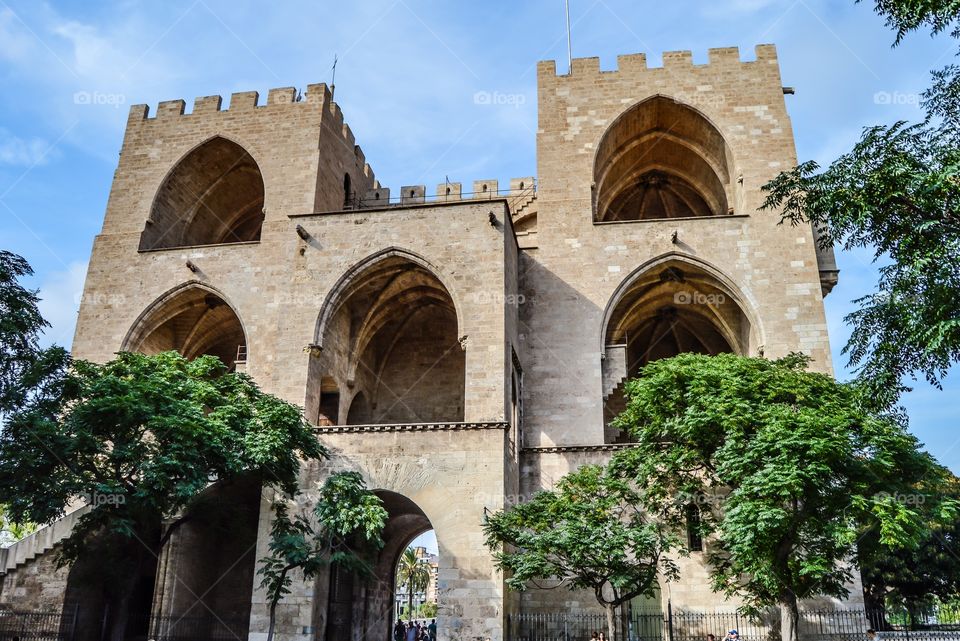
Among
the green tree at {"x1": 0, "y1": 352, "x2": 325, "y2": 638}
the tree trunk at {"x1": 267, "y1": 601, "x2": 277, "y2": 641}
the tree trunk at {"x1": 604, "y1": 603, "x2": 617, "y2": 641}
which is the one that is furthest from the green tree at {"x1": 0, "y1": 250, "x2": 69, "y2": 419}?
the tree trunk at {"x1": 604, "y1": 603, "x2": 617, "y2": 641}

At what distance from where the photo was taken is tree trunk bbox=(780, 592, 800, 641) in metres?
13.2

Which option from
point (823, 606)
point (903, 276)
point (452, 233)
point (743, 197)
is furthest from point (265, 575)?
point (743, 197)

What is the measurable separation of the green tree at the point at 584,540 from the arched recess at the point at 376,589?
152 inches

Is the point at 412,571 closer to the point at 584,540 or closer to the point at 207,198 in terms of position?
the point at 207,198

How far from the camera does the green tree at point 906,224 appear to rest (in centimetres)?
972

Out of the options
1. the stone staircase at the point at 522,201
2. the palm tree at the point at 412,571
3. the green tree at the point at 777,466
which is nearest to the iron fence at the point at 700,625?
the green tree at the point at 777,466

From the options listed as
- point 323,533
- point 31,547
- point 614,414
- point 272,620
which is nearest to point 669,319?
point 614,414

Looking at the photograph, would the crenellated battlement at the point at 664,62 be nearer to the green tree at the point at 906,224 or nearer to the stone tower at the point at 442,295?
the stone tower at the point at 442,295

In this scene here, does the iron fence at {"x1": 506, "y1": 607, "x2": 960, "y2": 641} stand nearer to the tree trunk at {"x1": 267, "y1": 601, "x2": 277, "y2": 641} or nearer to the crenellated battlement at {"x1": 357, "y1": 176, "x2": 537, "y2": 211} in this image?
the tree trunk at {"x1": 267, "y1": 601, "x2": 277, "y2": 641}

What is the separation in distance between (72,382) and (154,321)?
6.69 m

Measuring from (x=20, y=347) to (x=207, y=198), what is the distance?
10.4m

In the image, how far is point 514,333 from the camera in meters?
18.5

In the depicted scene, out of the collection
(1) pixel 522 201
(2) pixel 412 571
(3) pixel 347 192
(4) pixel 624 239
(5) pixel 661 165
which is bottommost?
(2) pixel 412 571

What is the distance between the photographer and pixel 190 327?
22.3m
